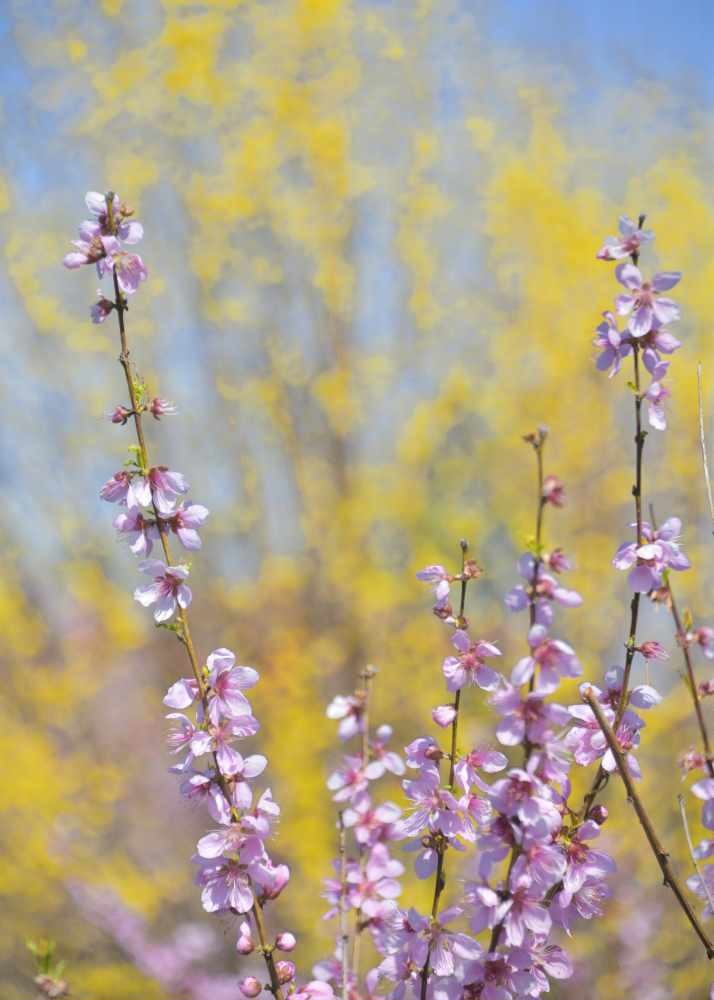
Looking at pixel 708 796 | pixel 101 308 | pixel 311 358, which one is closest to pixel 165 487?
pixel 101 308

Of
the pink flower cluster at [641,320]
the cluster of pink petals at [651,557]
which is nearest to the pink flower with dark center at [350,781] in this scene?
the cluster of pink petals at [651,557]

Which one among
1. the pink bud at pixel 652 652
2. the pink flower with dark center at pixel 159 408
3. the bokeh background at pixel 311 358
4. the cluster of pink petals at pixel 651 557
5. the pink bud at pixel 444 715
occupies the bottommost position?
the pink bud at pixel 444 715

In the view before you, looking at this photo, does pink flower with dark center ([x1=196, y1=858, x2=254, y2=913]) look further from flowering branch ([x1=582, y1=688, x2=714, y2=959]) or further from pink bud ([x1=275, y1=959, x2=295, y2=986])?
flowering branch ([x1=582, y1=688, x2=714, y2=959])

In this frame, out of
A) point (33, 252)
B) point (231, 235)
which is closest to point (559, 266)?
point (231, 235)

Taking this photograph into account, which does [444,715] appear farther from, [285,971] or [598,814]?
[285,971]

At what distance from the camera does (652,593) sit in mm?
799

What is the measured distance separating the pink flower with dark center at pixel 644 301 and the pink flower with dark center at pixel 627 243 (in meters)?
0.02

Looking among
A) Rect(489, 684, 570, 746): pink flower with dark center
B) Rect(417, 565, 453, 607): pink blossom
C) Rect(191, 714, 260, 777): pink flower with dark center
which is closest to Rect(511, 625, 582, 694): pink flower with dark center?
Rect(489, 684, 570, 746): pink flower with dark center

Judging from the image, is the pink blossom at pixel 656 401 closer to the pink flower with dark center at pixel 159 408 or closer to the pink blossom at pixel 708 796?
the pink blossom at pixel 708 796

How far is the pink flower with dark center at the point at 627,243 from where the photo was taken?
86 cm

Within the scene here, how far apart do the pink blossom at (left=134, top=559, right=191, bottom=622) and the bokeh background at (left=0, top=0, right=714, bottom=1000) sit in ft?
9.30

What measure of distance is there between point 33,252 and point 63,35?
3.24ft

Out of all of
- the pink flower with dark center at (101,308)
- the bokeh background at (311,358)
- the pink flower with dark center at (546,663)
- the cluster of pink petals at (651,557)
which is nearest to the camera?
the pink flower with dark center at (546,663)

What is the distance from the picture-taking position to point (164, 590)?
0.87 meters
